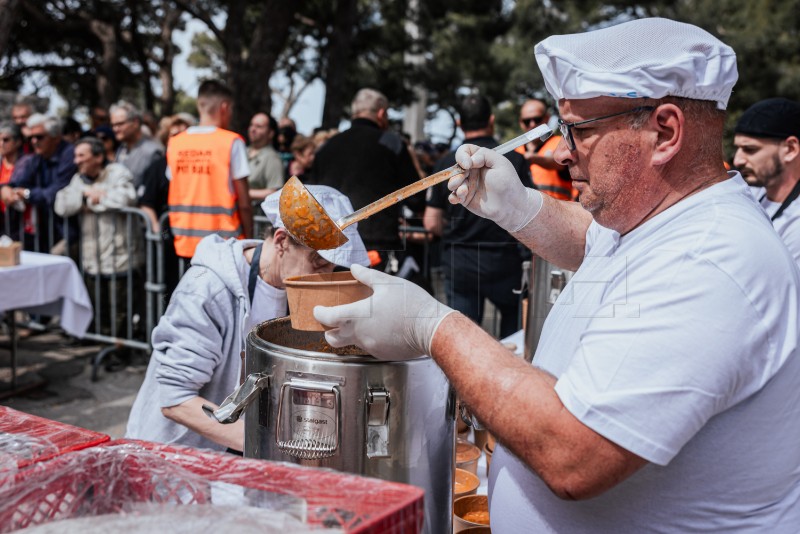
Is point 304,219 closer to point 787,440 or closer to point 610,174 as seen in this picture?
point 610,174

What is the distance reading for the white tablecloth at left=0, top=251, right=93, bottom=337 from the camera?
15.0 ft

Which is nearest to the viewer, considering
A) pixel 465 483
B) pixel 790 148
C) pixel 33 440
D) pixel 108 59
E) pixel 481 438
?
pixel 33 440

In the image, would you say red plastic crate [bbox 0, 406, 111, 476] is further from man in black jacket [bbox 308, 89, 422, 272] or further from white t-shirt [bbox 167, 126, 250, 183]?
white t-shirt [bbox 167, 126, 250, 183]

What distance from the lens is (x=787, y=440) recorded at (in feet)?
4.10

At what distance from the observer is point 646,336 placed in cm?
112

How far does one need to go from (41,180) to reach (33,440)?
567 cm

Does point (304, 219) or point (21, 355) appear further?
point (21, 355)

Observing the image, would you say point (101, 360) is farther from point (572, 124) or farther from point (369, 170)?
point (572, 124)

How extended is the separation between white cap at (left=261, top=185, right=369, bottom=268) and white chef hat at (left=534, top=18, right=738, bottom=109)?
836 mm

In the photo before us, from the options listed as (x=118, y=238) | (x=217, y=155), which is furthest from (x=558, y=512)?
(x=118, y=238)

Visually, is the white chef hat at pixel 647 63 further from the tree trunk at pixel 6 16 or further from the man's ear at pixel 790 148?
the tree trunk at pixel 6 16

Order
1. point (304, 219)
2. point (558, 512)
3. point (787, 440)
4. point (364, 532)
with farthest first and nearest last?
point (304, 219) < point (558, 512) < point (787, 440) < point (364, 532)

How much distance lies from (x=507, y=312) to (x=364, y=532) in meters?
3.96

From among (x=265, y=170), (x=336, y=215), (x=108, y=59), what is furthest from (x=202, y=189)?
(x=108, y=59)
